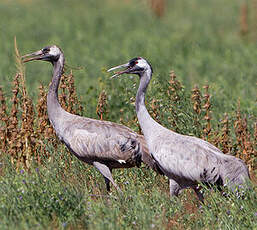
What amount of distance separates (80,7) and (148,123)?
653 inches

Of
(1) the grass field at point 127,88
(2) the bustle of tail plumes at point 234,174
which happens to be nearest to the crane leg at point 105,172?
(1) the grass field at point 127,88

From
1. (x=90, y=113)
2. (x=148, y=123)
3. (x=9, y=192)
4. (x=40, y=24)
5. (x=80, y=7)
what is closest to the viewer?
(x=9, y=192)

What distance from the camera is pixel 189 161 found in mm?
6293

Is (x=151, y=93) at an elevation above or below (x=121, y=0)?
above

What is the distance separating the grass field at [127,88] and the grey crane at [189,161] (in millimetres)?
270

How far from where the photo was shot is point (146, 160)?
6.82m

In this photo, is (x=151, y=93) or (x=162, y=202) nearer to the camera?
(x=162, y=202)

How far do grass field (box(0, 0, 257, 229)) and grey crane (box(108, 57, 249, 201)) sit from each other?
27 cm

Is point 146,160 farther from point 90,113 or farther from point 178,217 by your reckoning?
point 90,113

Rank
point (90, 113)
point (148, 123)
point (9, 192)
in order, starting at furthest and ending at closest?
point (90, 113), point (148, 123), point (9, 192)

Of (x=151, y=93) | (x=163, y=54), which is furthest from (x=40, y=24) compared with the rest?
(x=151, y=93)

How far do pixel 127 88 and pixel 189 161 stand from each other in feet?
7.47

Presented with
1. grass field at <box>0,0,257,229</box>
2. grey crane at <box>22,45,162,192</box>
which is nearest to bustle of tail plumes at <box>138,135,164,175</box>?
grey crane at <box>22,45,162,192</box>

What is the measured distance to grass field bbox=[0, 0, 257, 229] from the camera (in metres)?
5.44
